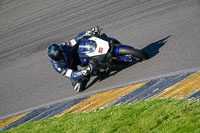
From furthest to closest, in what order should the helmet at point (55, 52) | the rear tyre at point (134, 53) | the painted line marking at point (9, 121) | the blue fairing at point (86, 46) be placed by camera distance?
1. the painted line marking at point (9, 121)
2. the helmet at point (55, 52)
3. the blue fairing at point (86, 46)
4. the rear tyre at point (134, 53)

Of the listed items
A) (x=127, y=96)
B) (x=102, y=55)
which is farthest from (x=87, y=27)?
(x=127, y=96)

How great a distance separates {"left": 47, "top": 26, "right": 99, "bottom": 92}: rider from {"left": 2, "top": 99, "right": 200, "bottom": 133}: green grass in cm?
221

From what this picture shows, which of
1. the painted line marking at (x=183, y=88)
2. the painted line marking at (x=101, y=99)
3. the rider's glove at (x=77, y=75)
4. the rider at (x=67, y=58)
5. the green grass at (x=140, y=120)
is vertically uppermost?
the rider at (x=67, y=58)

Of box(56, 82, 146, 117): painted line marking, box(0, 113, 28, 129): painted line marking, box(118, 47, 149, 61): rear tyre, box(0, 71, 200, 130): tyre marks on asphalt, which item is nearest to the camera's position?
box(0, 71, 200, 130): tyre marks on asphalt

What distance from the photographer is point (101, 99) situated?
29.2 feet

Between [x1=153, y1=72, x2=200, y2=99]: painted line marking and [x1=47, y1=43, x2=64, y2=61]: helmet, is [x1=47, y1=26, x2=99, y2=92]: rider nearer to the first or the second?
[x1=47, y1=43, x2=64, y2=61]: helmet

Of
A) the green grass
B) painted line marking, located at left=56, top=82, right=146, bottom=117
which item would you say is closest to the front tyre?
painted line marking, located at left=56, top=82, right=146, bottom=117

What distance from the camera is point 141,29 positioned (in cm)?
1230

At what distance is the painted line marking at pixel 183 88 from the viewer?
22.1 ft

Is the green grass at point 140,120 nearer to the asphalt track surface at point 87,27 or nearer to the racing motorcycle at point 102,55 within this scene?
the asphalt track surface at point 87,27

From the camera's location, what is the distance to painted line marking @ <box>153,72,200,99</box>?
22.1 ft

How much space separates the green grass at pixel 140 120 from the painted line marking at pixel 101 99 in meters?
0.64

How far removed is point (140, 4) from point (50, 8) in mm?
7294

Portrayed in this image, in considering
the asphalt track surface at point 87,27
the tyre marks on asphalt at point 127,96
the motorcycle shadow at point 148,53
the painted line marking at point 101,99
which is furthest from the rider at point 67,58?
the painted line marking at point 101,99
